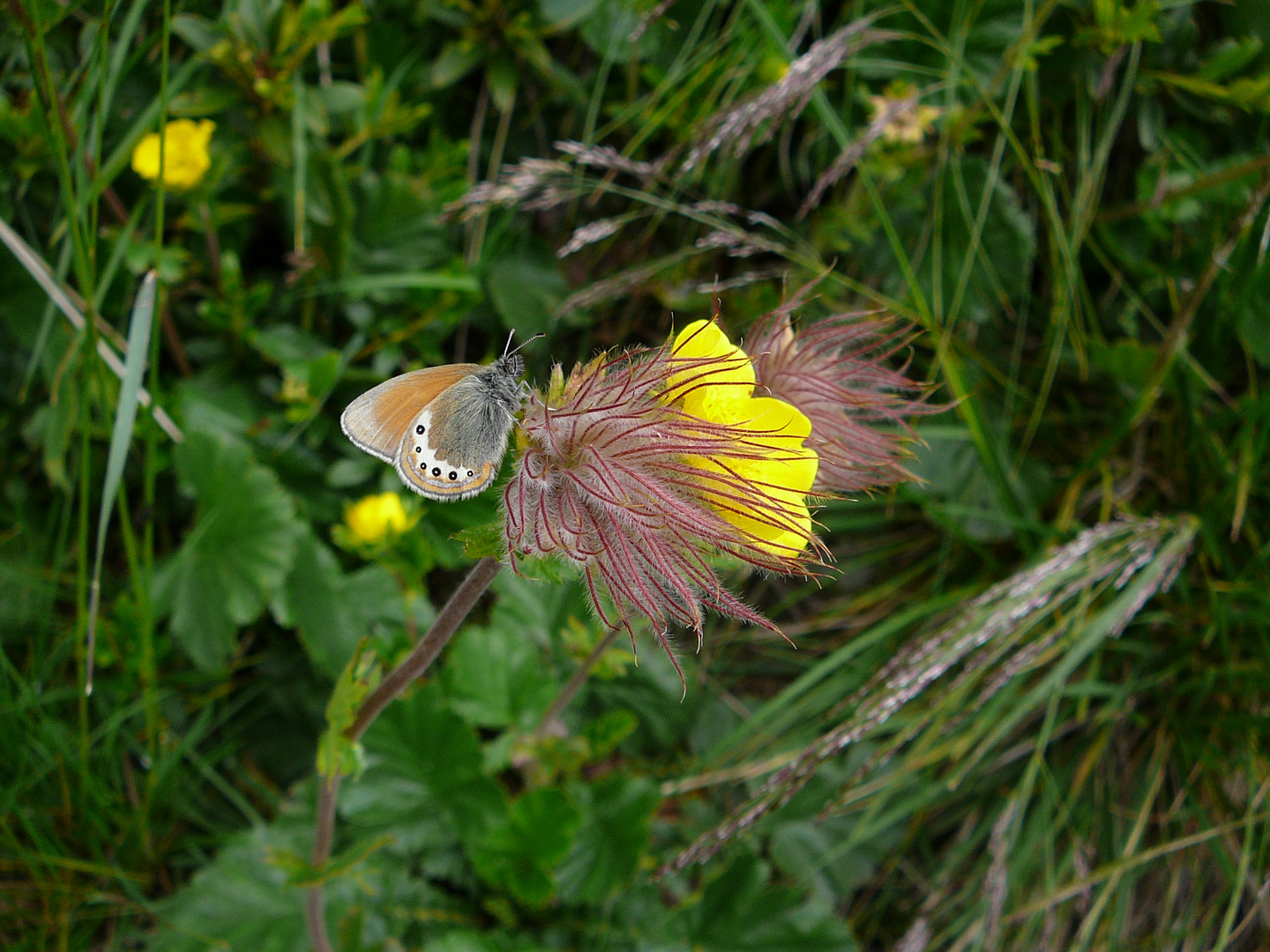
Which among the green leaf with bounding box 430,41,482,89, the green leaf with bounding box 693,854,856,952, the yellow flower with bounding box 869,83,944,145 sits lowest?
the green leaf with bounding box 693,854,856,952

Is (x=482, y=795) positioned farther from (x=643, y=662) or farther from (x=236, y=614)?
(x=236, y=614)

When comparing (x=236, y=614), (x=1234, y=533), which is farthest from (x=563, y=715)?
(x=1234, y=533)

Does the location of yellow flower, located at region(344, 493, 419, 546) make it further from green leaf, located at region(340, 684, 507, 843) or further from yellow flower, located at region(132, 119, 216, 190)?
yellow flower, located at region(132, 119, 216, 190)

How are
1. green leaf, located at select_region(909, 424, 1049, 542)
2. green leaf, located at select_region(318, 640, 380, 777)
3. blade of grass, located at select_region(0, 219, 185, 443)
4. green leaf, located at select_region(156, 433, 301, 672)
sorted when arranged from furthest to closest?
1. green leaf, located at select_region(909, 424, 1049, 542)
2. green leaf, located at select_region(156, 433, 301, 672)
3. blade of grass, located at select_region(0, 219, 185, 443)
4. green leaf, located at select_region(318, 640, 380, 777)

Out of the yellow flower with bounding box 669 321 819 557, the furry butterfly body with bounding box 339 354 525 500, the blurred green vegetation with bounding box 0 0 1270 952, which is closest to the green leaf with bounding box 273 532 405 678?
the blurred green vegetation with bounding box 0 0 1270 952

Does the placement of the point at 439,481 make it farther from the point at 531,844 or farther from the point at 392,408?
the point at 531,844

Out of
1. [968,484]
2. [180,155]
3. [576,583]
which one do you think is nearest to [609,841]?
[576,583]
